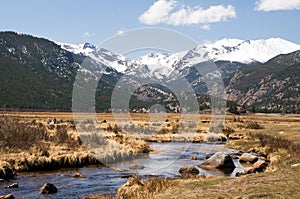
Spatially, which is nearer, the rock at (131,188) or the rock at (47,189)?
the rock at (131,188)

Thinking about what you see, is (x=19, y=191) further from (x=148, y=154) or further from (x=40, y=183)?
(x=148, y=154)

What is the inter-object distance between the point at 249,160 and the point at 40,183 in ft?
65.9

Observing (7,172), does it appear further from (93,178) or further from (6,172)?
(93,178)

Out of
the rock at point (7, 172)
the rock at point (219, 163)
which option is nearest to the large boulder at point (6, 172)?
the rock at point (7, 172)

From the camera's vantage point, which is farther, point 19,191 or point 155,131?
point 155,131

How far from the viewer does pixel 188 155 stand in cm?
4519

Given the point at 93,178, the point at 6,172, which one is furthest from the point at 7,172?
the point at 93,178

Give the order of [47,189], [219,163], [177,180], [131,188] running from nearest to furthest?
[131,188], [47,189], [177,180], [219,163]

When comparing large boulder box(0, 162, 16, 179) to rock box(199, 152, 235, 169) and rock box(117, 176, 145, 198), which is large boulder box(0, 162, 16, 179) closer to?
rock box(117, 176, 145, 198)

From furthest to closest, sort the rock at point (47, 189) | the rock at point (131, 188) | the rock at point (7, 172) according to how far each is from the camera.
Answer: the rock at point (7, 172) → the rock at point (47, 189) → the rock at point (131, 188)

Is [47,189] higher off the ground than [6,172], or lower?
lower

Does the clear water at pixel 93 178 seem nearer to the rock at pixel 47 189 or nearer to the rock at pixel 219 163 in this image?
the rock at pixel 47 189

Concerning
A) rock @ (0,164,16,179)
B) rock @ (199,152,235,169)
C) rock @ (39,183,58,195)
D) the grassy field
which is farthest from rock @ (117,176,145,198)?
rock @ (199,152,235,169)

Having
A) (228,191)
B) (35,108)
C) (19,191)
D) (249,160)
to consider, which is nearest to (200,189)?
(228,191)
